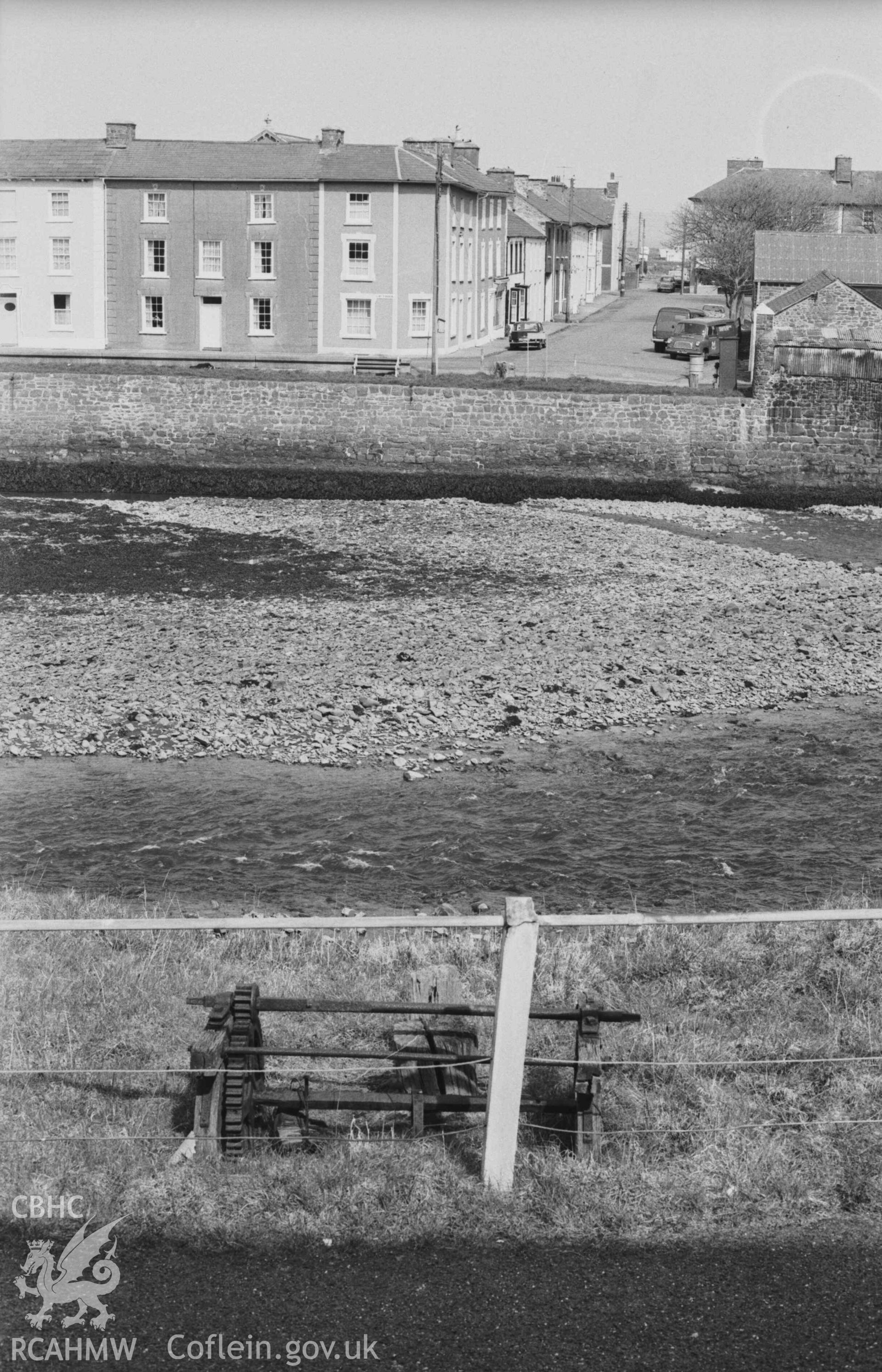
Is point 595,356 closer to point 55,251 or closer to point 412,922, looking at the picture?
point 55,251

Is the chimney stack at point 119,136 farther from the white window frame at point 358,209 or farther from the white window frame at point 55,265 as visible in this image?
the white window frame at point 358,209

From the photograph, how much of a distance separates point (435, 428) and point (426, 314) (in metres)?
13.0

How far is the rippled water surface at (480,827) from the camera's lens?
510 inches

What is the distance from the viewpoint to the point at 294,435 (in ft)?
133

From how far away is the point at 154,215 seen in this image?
51.7m

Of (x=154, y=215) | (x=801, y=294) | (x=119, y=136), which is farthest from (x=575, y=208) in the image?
(x=801, y=294)

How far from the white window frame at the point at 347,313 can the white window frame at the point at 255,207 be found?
3.59m

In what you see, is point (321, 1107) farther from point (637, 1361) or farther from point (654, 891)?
point (654, 891)

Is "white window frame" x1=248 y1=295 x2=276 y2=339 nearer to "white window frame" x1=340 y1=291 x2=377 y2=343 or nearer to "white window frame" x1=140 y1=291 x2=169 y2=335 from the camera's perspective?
"white window frame" x1=340 y1=291 x2=377 y2=343

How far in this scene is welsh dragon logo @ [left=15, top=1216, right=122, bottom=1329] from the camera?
491 centimetres

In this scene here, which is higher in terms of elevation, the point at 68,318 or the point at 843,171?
the point at 843,171

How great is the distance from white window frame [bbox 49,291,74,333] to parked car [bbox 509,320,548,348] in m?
16.3

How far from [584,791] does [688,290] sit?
92.3 metres

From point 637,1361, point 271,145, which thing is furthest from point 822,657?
point 271,145
